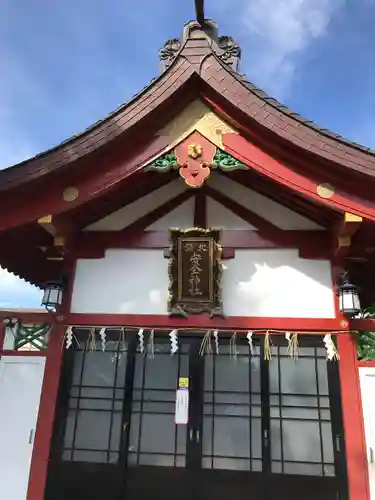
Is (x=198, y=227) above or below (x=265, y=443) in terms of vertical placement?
above

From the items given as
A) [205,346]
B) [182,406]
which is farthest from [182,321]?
[182,406]

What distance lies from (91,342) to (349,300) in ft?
9.77

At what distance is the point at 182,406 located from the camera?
5.04 m

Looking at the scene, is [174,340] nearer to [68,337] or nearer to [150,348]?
[150,348]

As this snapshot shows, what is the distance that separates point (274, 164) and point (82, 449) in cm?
380

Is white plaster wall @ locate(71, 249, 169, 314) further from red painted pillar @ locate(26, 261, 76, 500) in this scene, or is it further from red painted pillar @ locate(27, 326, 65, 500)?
red painted pillar @ locate(27, 326, 65, 500)

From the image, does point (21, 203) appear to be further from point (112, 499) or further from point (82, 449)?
point (112, 499)

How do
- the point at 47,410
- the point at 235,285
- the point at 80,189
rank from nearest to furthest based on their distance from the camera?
the point at 80,189 < the point at 47,410 < the point at 235,285

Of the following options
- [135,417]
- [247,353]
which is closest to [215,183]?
[247,353]

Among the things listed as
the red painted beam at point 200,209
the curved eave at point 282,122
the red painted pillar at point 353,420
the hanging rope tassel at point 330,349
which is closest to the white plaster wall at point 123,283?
the red painted beam at point 200,209

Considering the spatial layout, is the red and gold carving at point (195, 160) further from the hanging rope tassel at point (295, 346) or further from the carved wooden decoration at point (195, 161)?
the hanging rope tassel at point (295, 346)

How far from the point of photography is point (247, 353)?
522 centimetres

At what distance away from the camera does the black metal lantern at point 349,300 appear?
189 inches

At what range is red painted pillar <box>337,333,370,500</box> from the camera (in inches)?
178
